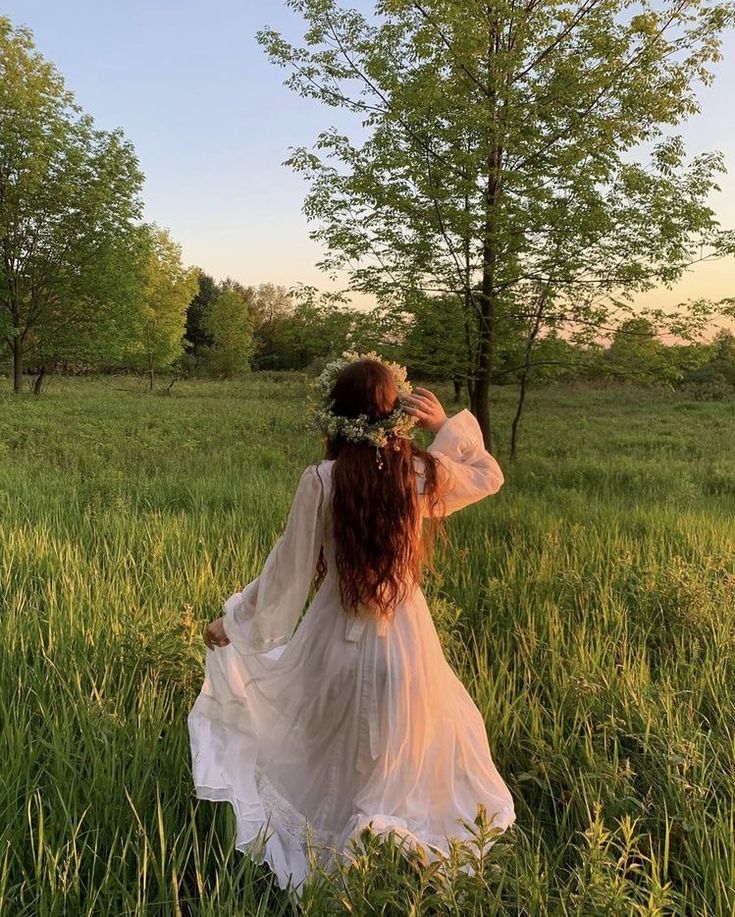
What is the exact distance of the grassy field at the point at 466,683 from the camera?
1931 millimetres

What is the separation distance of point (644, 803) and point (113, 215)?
71.5 ft

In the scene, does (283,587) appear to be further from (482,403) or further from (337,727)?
(482,403)

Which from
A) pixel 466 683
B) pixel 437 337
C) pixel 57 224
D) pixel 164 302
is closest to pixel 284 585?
pixel 466 683

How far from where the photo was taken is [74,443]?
10766 mm

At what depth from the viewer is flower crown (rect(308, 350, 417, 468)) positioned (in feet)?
7.25

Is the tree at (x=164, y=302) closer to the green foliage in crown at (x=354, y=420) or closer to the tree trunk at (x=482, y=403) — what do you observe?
the tree trunk at (x=482, y=403)

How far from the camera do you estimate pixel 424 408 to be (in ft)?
7.91

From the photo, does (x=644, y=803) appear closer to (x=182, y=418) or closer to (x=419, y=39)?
(x=419, y=39)

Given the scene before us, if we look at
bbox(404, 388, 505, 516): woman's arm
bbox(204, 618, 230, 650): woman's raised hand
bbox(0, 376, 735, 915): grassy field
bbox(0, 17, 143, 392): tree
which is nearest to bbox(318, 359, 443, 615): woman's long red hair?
bbox(404, 388, 505, 516): woman's arm

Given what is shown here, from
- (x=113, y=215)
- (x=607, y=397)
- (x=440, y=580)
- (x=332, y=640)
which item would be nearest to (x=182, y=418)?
(x=113, y=215)

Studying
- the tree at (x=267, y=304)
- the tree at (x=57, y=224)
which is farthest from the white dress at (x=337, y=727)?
the tree at (x=267, y=304)

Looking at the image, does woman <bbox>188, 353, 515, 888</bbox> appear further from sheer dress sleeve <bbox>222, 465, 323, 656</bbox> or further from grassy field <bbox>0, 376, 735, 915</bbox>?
grassy field <bbox>0, 376, 735, 915</bbox>

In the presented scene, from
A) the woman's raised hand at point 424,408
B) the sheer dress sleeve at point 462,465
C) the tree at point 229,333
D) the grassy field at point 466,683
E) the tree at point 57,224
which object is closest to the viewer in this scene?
the grassy field at point 466,683

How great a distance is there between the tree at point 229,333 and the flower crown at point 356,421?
40538 mm
